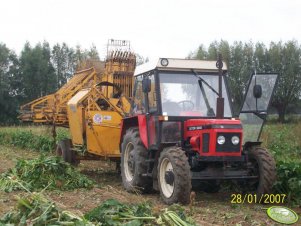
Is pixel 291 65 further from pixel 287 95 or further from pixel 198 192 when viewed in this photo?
pixel 198 192

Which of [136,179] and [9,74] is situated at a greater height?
[9,74]

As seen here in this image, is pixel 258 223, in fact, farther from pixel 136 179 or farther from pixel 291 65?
pixel 291 65

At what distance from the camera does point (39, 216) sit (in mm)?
4715

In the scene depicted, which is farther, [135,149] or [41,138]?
[41,138]

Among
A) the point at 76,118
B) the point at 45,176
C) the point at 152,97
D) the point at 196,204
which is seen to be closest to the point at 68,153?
the point at 76,118

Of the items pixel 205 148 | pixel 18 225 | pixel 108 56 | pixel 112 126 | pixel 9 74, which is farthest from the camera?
pixel 9 74

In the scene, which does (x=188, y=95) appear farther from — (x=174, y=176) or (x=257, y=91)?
(x=174, y=176)

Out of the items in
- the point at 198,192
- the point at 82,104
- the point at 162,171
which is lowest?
the point at 198,192

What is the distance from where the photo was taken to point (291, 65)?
3847cm

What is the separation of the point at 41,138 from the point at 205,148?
13042mm

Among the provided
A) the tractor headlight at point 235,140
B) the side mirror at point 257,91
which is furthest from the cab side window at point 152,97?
the side mirror at point 257,91

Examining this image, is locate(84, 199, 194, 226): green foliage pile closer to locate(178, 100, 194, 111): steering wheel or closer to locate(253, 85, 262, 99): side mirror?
locate(178, 100, 194, 111): steering wheel

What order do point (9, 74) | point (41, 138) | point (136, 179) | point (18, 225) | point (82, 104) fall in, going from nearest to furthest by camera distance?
point (18, 225)
point (136, 179)
point (82, 104)
point (41, 138)
point (9, 74)

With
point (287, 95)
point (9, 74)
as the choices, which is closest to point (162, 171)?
point (287, 95)
